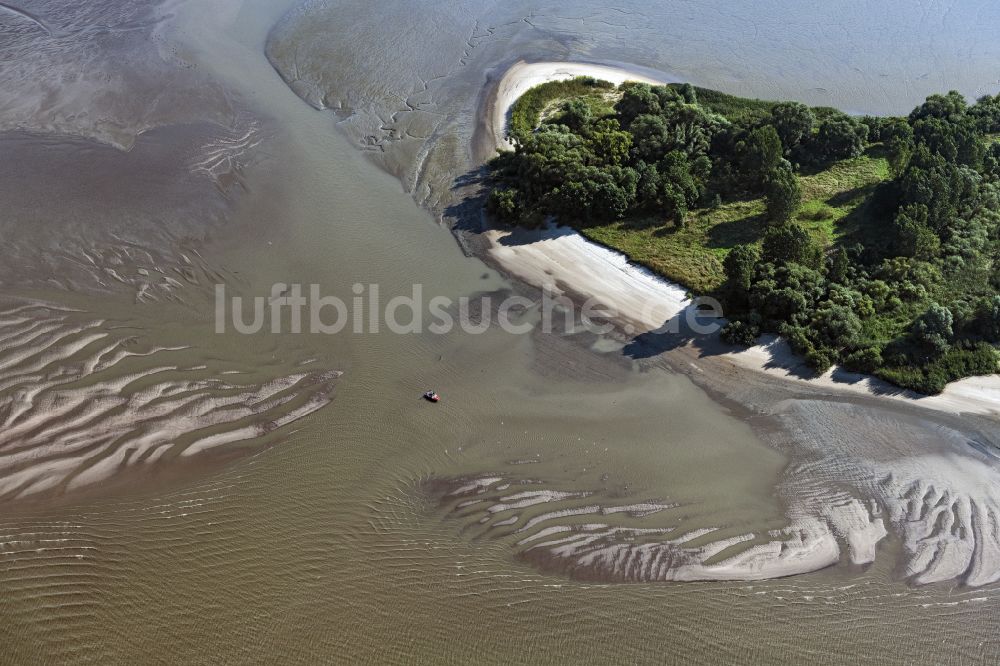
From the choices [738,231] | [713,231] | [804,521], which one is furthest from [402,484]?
[738,231]

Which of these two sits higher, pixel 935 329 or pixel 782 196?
pixel 782 196

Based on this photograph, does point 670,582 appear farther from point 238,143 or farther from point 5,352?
point 238,143

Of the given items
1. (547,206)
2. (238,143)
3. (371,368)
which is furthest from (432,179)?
(371,368)

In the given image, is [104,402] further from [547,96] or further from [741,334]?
[547,96]

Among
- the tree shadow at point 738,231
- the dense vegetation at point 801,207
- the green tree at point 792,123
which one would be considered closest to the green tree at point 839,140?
the dense vegetation at point 801,207

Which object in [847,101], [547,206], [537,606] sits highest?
[847,101]

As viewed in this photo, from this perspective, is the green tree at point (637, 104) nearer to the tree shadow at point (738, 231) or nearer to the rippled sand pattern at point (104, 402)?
the tree shadow at point (738, 231)
